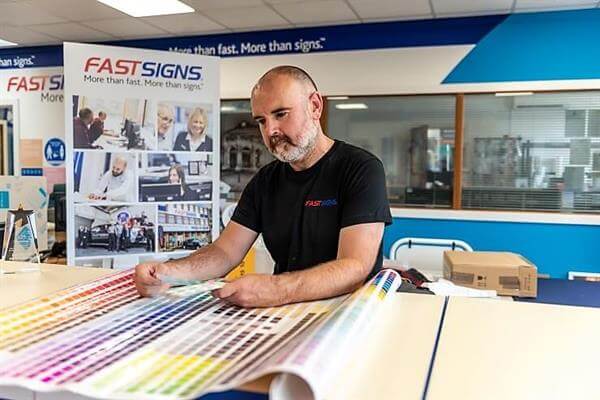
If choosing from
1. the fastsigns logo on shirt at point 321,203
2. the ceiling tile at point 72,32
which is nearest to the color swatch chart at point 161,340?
the fastsigns logo on shirt at point 321,203

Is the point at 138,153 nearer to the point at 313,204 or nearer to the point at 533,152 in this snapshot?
the point at 313,204

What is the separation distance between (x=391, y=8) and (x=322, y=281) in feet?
11.9

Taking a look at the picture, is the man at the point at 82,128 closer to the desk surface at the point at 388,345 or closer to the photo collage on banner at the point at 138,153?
the photo collage on banner at the point at 138,153

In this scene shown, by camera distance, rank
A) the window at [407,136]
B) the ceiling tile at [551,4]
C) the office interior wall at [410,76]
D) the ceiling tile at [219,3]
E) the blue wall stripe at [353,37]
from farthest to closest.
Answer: the window at [407,136], the blue wall stripe at [353,37], the office interior wall at [410,76], the ceiling tile at [219,3], the ceiling tile at [551,4]

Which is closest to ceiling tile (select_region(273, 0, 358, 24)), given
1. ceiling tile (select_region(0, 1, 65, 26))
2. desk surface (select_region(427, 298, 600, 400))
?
ceiling tile (select_region(0, 1, 65, 26))

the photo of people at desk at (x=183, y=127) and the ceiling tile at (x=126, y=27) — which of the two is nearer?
the photo of people at desk at (x=183, y=127)

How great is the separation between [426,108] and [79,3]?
3.09 metres

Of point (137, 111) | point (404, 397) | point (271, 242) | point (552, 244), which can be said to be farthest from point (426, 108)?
point (404, 397)

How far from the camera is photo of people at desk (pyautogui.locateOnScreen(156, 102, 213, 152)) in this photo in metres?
3.81

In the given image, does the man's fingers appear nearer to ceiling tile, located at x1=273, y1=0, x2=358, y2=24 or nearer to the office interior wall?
ceiling tile, located at x1=273, y1=0, x2=358, y2=24

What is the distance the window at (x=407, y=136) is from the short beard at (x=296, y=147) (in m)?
3.31

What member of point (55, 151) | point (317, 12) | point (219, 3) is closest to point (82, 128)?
point (219, 3)

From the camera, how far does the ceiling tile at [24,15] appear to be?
4402 mm

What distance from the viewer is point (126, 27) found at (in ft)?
16.4
